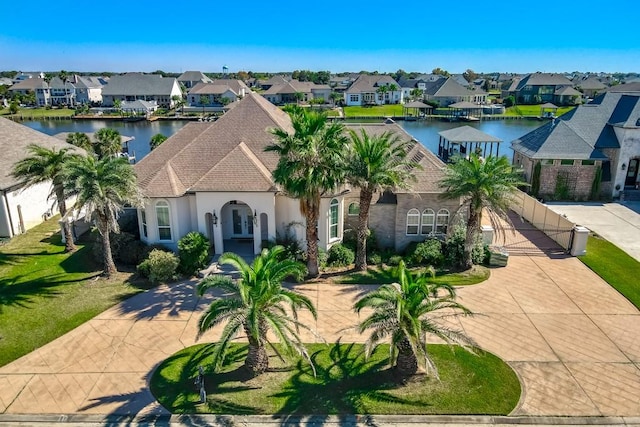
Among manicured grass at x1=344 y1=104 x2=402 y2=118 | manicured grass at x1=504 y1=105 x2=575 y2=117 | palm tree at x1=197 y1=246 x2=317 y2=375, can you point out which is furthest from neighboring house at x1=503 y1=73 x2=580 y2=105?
palm tree at x1=197 y1=246 x2=317 y2=375

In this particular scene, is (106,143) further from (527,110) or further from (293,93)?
(527,110)

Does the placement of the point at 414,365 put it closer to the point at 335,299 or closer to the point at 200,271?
the point at 335,299

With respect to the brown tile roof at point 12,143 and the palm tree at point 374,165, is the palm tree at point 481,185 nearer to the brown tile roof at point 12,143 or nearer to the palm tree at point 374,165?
the palm tree at point 374,165

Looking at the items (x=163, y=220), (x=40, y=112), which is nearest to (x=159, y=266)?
(x=163, y=220)

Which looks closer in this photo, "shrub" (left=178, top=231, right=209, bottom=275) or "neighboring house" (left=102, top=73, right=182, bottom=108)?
"shrub" (left=178, top=231, right=209, bottom=275)

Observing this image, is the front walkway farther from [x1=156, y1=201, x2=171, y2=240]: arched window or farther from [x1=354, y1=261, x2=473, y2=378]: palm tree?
[x1=156, y1=201, x2=171, y2=240]: arched window
